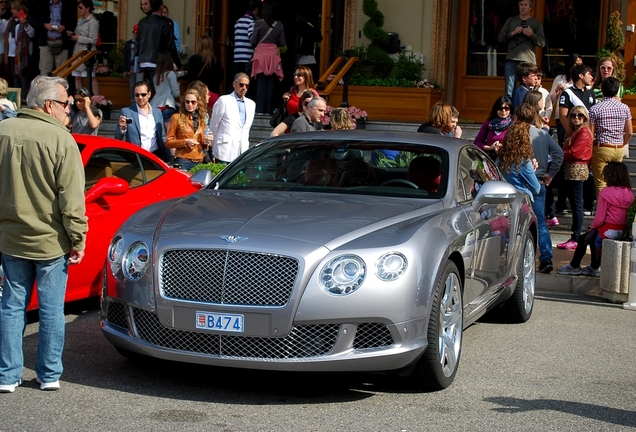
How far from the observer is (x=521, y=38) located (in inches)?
620

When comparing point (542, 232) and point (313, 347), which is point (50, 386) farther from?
point (542, 232)

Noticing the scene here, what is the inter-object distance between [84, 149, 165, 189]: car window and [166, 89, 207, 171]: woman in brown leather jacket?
2.66m

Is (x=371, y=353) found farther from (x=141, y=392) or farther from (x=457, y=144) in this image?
(x=457, y=144)

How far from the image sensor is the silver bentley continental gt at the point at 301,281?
18.9 ft

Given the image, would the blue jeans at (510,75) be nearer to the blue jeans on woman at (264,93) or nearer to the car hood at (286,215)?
the blue jeans on woman at (264,93)

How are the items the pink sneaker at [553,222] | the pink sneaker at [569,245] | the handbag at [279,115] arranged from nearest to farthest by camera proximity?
the pink sneaker at [569,245] → the handbag at [279,115] → the pink sneaker at [553,222]

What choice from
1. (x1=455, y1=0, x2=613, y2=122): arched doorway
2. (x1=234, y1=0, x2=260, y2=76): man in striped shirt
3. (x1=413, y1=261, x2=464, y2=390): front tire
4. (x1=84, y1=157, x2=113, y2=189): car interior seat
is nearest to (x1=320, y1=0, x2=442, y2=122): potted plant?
(x1=455, y1=0, x2=613, y2=122): arched doorway

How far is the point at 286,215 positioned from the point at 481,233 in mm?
1614

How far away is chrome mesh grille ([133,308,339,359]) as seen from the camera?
19.0 feet

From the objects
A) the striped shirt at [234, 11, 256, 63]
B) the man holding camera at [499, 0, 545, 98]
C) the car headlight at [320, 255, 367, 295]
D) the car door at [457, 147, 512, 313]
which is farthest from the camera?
the striped shirt at [234, 11, 256, 63]

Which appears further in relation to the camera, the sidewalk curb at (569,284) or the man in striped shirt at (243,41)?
the man in striped shirt at (243,41)

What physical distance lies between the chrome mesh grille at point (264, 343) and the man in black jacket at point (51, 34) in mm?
14596

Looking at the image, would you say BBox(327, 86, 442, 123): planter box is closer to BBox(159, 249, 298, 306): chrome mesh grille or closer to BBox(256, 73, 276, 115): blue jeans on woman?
BBox(256, 73, 276, 115): blue jeans on woman

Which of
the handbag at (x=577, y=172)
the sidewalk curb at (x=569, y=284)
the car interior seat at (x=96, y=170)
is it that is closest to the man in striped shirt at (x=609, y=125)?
the handbag at (x=577, y=172)
